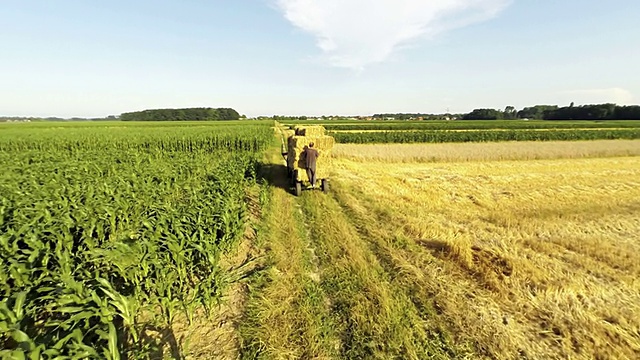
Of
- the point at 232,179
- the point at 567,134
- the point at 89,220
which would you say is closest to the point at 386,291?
the point at 89,220

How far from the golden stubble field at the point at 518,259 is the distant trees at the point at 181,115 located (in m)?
140

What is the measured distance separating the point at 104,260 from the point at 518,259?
22.8 ft

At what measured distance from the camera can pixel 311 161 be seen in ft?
33.1

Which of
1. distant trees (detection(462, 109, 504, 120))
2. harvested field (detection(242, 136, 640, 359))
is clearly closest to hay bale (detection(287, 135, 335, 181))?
harvested field (detection(242, 136, 640, 359))

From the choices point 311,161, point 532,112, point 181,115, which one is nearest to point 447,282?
point 311,161

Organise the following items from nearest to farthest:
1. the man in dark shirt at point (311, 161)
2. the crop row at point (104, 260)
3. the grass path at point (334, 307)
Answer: the crop row at point (104, 260)
the grass path at point (334, 307)
the man in dark shirt at point (311, 161)

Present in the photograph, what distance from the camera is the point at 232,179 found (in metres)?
8.09

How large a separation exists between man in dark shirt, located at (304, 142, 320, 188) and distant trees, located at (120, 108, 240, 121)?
136 metres

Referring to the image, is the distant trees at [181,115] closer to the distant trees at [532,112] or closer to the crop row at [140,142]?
the crop row at [140,142]

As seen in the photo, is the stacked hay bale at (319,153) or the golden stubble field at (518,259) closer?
the golden stubble field at (518,259)

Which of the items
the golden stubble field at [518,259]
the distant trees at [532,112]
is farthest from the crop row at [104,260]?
the distant trees at [532,112]

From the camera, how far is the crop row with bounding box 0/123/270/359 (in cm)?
224

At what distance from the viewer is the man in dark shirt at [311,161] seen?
1006 centimetres

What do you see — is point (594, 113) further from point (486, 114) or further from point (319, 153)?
point (319, 153)
